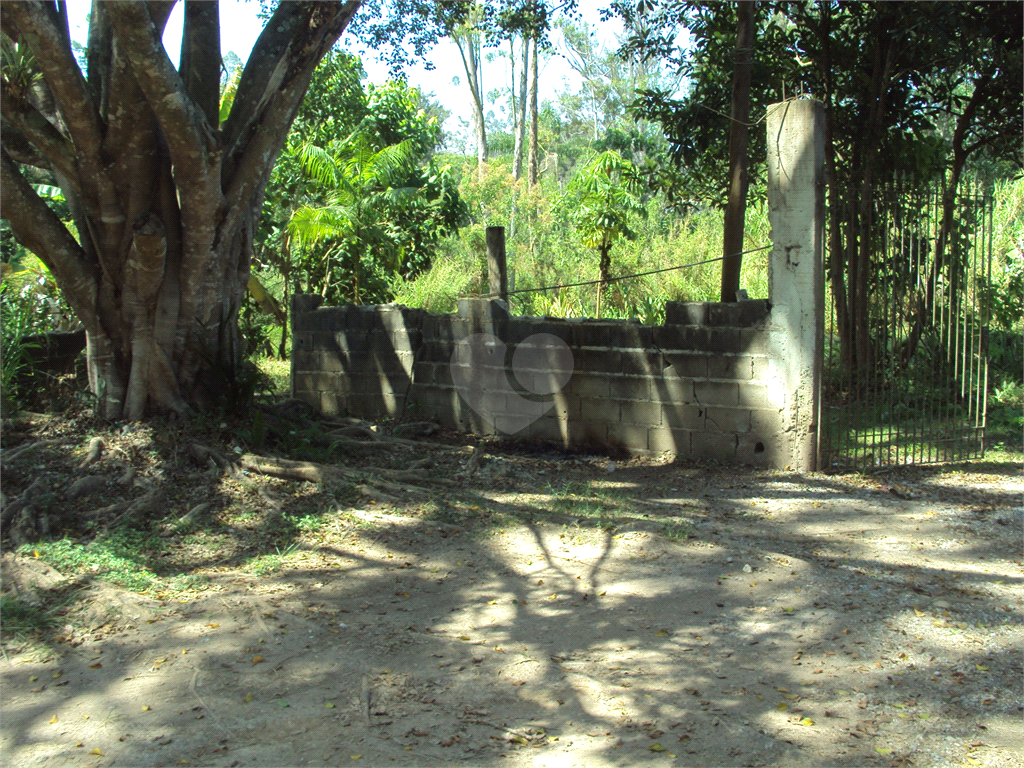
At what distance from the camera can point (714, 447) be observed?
7.62 meters

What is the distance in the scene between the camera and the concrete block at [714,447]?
24.7 ft

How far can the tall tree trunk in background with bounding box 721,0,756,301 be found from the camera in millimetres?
8656

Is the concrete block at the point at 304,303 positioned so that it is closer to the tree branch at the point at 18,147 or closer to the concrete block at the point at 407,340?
the concrete block at the point at 407,340

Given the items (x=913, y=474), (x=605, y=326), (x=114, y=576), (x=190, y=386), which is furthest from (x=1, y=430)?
(x=913, y=474)

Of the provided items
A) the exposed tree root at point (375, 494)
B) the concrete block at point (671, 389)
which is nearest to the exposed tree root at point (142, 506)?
the exposed tree root at point (375, 494)

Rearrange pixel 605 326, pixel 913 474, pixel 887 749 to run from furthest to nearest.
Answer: pixel 605 326, pixel 913 474, pixel 887 749

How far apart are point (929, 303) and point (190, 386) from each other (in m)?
6.29

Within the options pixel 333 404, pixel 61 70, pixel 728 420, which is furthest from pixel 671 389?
pixel 61 70

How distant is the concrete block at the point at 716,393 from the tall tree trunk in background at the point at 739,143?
1.56m

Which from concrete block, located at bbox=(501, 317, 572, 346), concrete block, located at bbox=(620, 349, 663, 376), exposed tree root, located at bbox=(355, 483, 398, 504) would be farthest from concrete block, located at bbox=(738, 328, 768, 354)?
exposed tree root, located at bbox=(355, 483, 398, 504)

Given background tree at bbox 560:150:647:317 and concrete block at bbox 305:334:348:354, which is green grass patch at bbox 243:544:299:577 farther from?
background tree at bbox 560:150:647:317

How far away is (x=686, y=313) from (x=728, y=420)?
1016 mm

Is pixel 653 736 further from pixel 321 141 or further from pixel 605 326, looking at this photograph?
pixel 321 141

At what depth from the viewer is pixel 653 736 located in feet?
10.9
